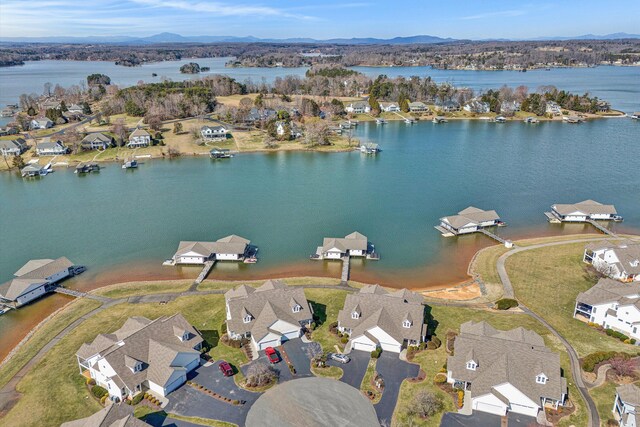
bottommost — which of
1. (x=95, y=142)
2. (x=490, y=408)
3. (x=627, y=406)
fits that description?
(x=490, y=408)

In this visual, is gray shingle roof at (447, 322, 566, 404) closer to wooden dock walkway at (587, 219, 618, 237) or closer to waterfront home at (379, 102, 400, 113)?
wooden dock walkway at (587, 219, 618, 237)

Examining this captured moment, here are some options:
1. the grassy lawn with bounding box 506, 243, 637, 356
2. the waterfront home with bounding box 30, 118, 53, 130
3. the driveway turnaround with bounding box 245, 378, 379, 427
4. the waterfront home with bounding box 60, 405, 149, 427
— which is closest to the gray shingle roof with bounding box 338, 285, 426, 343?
the driveway turnaround with bounding box 245, 378, 379, 427

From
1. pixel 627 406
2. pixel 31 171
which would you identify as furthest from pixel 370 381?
pixel 31 171

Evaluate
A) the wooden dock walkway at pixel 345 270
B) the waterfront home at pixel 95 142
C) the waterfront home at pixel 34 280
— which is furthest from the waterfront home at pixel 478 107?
the waterfront home at pixel 34 280

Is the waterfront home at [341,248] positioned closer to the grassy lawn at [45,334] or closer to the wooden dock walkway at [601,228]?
the grassy lawn at [45,334]

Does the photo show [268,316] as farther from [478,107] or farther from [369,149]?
[478,107]

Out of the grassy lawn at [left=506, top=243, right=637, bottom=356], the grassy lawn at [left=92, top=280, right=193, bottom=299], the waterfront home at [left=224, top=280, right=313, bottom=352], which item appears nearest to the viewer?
the waterfront home at [left=224, top=280, right=313, bottom=352]

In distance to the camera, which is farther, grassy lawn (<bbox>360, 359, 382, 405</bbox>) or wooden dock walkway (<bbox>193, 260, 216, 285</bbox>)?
wooden dock walkway (<bbox>193, 260, 216, 285</bbox>)
